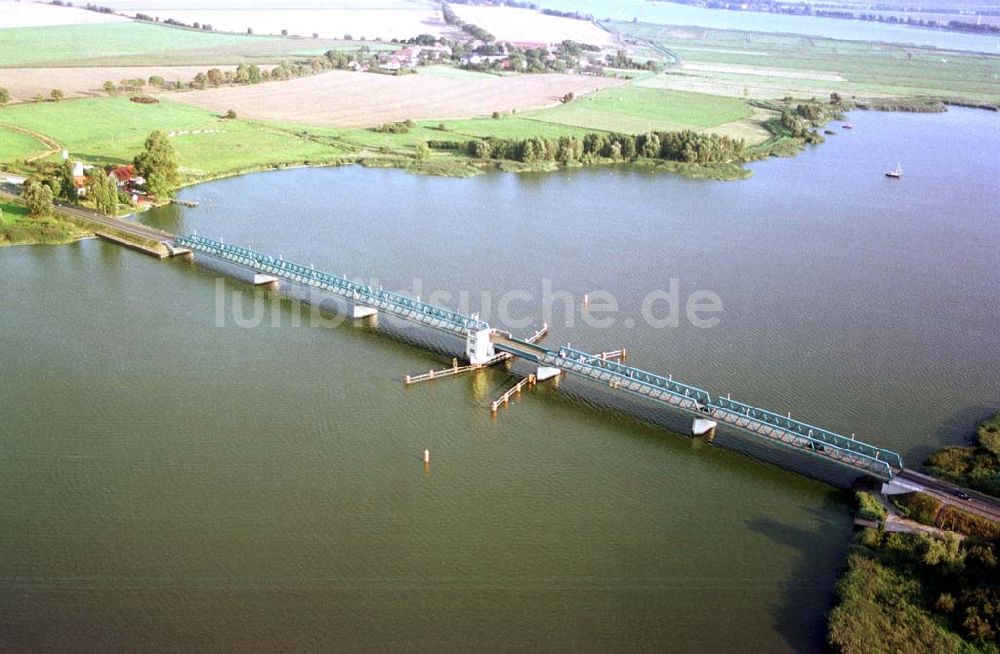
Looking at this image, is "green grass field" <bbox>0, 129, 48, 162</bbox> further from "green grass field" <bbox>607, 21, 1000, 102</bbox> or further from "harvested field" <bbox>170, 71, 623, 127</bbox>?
"green grass field" <bbox>607, 21, 1000, 102</bbox>

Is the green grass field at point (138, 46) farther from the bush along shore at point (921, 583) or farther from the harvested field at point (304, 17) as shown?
the bush along shore at point (921, 583)

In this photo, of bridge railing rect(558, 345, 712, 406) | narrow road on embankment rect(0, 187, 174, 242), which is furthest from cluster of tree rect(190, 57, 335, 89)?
bridge railing rect(558, 345, 712, 406)

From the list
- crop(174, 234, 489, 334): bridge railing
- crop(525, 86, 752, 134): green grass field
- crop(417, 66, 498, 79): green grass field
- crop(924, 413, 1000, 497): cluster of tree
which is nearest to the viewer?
crop(924, 413, 1000, 497): cluster of tree

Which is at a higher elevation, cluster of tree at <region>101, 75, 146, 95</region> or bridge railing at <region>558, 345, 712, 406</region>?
cluster of tree at <region>101, 75, 146, 95</region>

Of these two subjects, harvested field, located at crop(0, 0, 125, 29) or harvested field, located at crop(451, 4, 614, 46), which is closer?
harvested field, located at crop(0, 0, 125, 29)

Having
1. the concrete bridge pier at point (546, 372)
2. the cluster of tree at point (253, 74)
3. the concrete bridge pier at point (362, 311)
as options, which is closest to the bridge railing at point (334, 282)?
the concrete bridge pier at point (362, 311)

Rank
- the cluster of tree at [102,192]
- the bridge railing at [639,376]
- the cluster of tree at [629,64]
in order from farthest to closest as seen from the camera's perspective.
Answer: the cluster of tree at [629,64], the cluster of tree at [102,192], the bridge railing at [639,376]

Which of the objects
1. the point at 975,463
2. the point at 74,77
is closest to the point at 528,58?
the point at 74,77

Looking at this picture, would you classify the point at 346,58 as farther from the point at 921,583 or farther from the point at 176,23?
the point at 921,583
